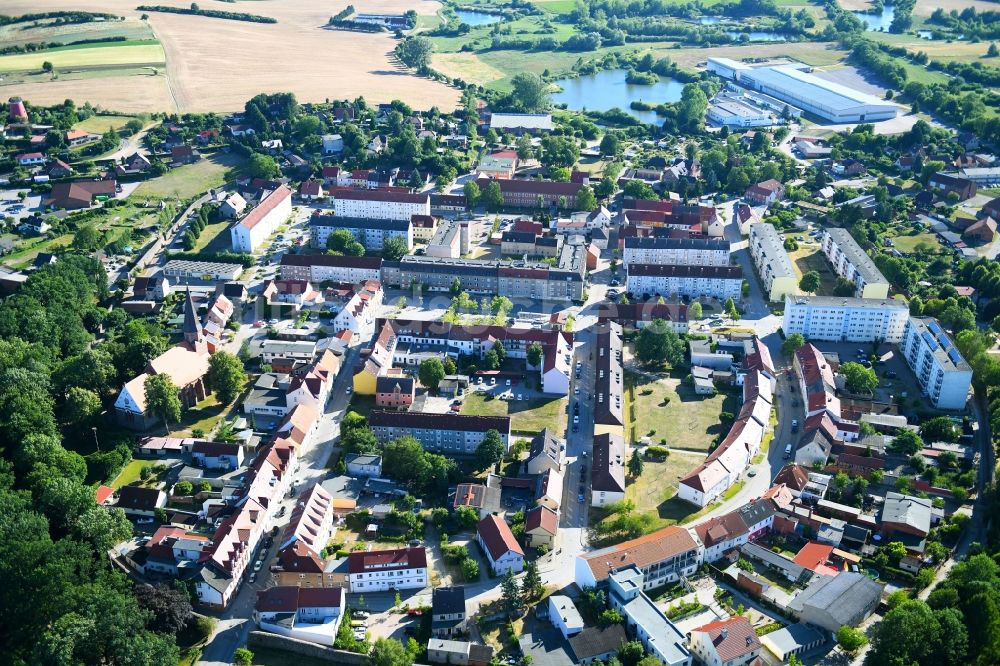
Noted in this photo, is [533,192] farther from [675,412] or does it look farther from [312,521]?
[312,521]

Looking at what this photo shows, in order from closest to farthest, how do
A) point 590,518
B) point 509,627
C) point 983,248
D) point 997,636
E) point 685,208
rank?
1. point 997,636
2. point 509,627
3. point 590,518
4. point 983,248
5. point 685,208

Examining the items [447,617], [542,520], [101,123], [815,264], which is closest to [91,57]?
[101,123]

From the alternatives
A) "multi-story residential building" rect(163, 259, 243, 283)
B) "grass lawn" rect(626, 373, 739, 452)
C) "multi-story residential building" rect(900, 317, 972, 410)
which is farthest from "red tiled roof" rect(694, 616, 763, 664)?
"multi-story residential building" rect(163, 259, 243, 283)

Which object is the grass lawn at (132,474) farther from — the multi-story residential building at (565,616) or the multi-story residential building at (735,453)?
the multi-story residential building at (735,453)

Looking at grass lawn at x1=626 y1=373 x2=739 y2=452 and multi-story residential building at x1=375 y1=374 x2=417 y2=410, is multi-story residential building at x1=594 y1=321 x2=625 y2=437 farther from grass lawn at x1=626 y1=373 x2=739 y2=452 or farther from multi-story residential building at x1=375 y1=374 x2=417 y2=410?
multi-story residential building at x1=375 y1=374 x2=417 y2=410

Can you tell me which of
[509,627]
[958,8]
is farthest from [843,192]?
[958,8]

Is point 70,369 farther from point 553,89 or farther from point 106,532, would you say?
point 553,89
